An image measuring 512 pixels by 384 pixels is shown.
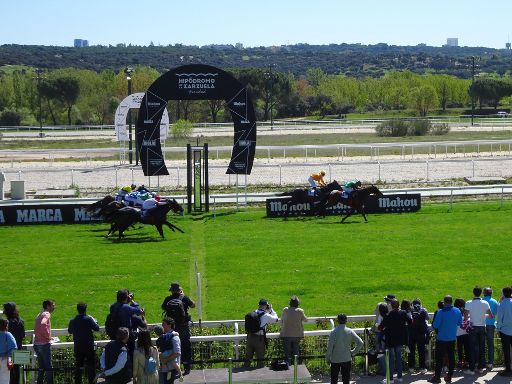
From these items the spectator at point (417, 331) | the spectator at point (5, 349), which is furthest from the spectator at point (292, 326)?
the spectator at point (5, 349)

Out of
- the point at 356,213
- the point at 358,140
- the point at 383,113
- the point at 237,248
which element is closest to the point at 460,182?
the point at 356,213

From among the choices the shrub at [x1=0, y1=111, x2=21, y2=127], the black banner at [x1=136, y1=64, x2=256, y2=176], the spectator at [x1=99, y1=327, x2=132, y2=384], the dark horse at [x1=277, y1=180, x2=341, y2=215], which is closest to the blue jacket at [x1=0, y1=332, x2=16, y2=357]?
the spectator at [x1=99, y1=327, x2=132, y2=384]

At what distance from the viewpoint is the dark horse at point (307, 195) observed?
27109 mm

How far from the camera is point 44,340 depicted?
12.2m

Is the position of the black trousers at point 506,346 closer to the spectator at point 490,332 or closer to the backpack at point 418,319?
the spectator at point 490,332

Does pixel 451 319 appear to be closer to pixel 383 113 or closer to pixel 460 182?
pixel 460 182

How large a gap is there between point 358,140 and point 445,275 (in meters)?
37.0

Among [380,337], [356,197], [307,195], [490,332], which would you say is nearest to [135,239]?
[307,195]

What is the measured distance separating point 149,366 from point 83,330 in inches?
60.7

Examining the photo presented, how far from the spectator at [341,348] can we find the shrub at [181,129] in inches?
1641

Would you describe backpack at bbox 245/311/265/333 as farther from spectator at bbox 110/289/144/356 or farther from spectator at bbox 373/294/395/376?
spectator at bbox 373/294/395/376

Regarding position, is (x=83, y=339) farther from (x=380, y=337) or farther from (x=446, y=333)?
(x=446, y=333)

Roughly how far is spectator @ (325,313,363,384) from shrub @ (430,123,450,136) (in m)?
49.5

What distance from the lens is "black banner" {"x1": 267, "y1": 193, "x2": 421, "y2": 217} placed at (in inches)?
1088
